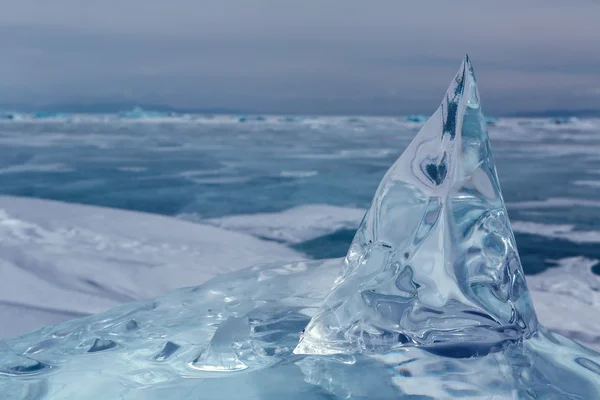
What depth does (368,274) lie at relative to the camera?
31.6 inches

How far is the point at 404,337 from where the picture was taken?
0.75m

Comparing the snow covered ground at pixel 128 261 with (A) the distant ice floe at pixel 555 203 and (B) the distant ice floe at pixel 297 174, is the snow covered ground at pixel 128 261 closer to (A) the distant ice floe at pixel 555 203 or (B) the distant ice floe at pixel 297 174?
(A) the distant ice floe at pixel 555 203

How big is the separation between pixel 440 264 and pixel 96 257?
4.37 feet

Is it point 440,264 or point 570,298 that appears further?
point 570,298

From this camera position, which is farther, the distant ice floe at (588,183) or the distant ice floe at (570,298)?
the distant ice floe at (588,183)

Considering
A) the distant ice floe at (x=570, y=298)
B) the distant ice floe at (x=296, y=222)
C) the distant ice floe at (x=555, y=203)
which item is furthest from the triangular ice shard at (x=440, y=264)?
the distant ice floe at (x=555, y=203)

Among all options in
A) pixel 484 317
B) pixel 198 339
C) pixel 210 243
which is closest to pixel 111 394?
pixel 198 339

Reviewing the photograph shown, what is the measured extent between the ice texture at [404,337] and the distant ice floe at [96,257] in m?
0.53

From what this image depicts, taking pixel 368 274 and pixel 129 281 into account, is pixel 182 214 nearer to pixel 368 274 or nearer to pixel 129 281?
pixel 129 281

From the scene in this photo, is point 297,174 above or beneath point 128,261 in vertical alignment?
above

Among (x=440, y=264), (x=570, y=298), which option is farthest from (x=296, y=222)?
(x=440, y=264)

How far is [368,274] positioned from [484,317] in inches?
6.5

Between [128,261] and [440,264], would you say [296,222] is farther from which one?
[440,264]

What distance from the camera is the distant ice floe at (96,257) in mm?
1378
